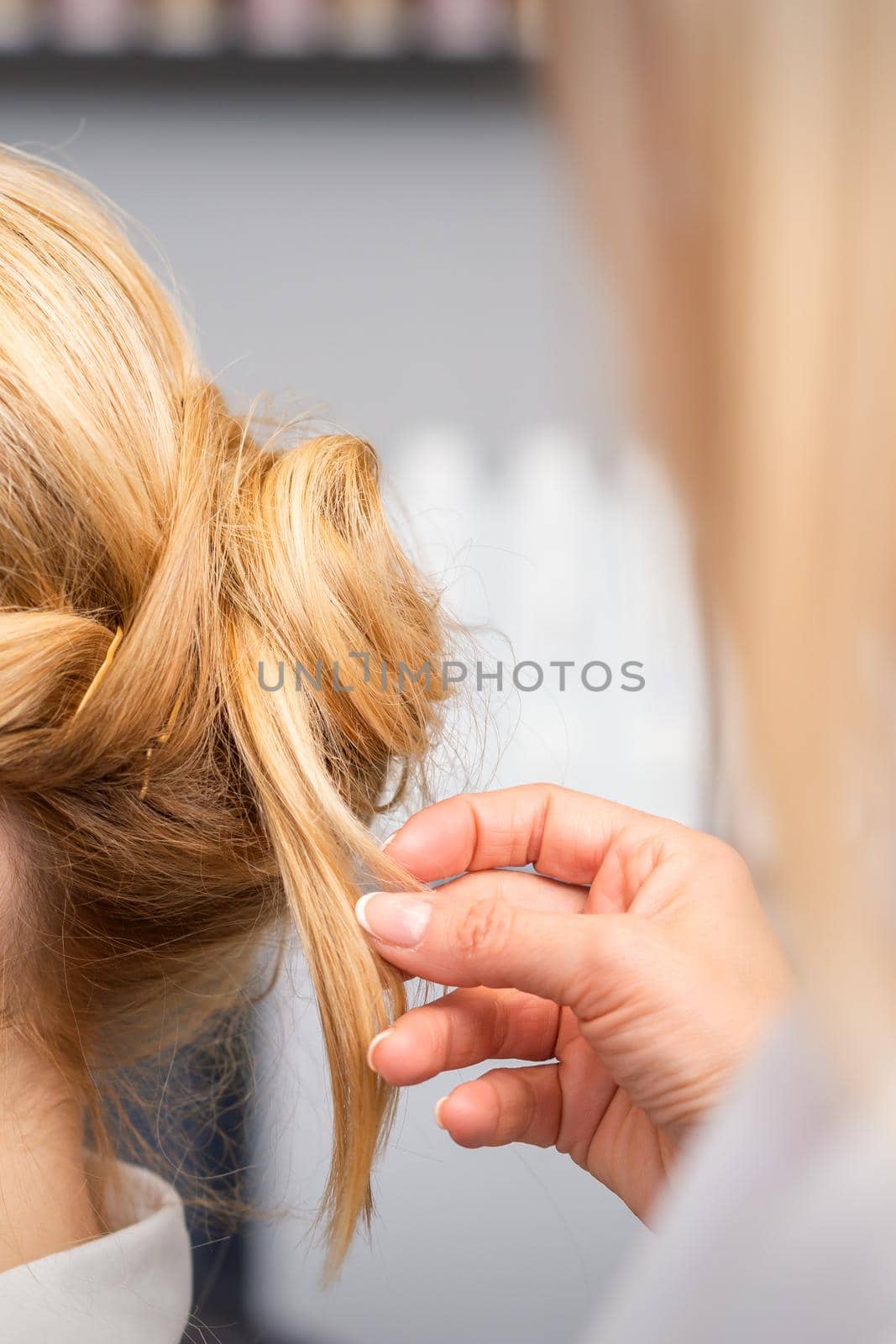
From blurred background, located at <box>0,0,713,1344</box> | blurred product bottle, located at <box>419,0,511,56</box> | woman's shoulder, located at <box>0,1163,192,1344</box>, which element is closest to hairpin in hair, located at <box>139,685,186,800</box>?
woman's shoulder, located at <box>0,1163,192,1344</box>

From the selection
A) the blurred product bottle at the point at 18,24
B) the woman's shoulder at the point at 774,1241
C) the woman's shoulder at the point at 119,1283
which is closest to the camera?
the woman's shoulder at the point at 774,1241

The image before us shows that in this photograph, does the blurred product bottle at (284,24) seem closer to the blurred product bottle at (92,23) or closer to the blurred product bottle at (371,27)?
the blurred product bottle at (371,27)

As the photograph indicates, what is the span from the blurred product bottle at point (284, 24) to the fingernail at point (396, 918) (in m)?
2.31

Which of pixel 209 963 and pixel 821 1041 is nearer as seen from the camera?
pixel 821 1041

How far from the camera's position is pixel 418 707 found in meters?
0.67

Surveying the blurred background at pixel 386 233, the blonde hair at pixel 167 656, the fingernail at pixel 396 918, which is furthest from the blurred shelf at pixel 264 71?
the fingernail at pixel 396 918

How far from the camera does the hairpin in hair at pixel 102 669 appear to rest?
0.57 meters

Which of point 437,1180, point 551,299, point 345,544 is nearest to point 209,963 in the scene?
point 345,544

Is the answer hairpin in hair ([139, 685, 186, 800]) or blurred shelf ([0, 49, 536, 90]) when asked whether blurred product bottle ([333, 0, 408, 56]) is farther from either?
hairpin in hair ([139, 685, 186, 800])

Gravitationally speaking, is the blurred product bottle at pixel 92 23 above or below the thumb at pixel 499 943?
above

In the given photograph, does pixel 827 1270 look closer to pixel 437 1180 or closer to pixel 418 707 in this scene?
pixel 418 707

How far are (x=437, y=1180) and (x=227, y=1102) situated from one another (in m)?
0.61

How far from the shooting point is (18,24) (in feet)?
7.38

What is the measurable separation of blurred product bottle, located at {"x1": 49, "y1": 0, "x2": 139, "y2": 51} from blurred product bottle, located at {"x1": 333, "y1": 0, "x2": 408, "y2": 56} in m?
0.45
